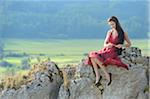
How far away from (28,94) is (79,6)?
262 feet

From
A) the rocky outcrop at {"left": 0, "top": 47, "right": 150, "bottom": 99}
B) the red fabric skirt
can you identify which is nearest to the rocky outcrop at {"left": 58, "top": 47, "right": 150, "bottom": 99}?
the rocky outcrop at {"left": 0, "top": 47, "right": 150, "bottom": 99}

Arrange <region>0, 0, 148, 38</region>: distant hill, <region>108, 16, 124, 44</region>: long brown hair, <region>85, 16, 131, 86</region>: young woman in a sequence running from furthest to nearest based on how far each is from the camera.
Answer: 1. <region>0, 0, 148, 38</region>: distant hill
2. <region>108, 16, 124, 44</region>: long brown hair
3. <region>85, 16, 131, 86</region>: young woman

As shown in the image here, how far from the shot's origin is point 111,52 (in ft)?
47.0

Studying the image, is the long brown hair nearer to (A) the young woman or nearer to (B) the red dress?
(A) the young woman

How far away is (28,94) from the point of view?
14.5 m

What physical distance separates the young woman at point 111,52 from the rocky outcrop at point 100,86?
0.14 m

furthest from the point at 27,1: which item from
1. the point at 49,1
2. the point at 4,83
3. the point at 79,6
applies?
the point at 4,83

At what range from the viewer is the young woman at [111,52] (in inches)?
559

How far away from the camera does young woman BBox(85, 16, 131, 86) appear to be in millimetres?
14188

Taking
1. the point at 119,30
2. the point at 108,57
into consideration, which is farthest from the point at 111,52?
the point at 119,30

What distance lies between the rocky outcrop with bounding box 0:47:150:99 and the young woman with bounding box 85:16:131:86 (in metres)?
0.14

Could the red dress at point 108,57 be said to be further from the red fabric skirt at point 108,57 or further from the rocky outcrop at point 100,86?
the rocky outcrop at point 100,86

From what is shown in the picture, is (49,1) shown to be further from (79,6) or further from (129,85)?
(129,85)

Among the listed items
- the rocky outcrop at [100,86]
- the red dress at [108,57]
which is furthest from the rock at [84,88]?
the red dress at [108,57]
